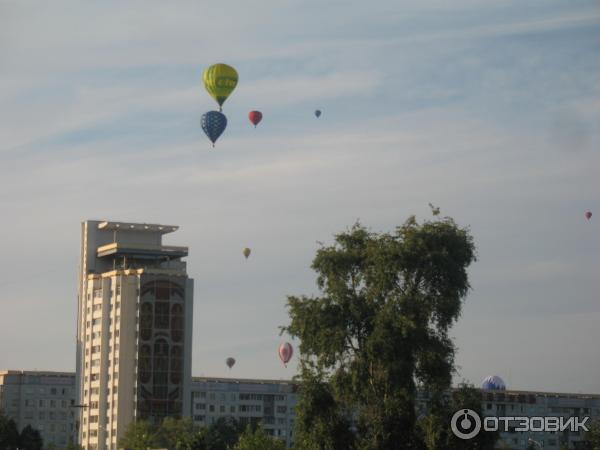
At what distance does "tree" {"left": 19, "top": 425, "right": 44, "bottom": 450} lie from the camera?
184175 mm

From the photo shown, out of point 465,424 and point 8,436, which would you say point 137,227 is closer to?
point 8,436

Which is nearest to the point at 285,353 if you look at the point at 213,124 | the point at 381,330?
the point at 213,124

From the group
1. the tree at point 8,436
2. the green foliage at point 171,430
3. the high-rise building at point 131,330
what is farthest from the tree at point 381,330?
the tree at point 8,436

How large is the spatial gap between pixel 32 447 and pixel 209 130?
75.6 meters

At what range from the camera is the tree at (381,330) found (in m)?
68.5

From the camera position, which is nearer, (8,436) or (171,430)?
(171,430)

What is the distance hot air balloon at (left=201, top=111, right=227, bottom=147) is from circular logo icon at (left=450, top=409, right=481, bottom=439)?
63649 millimetres

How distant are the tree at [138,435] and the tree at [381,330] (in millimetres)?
78593

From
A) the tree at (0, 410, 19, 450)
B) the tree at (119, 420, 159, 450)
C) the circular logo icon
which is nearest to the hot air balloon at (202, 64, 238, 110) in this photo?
the tree at (119, 420, 159, 450)

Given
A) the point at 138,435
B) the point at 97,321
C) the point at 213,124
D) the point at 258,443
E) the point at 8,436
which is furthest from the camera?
the point at 97,321

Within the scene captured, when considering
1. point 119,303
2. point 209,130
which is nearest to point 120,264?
point 119,303

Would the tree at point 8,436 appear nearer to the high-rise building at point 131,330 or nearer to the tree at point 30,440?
the tree at point 30,440

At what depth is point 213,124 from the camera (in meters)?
127

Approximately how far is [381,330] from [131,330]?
11245 centimetres
